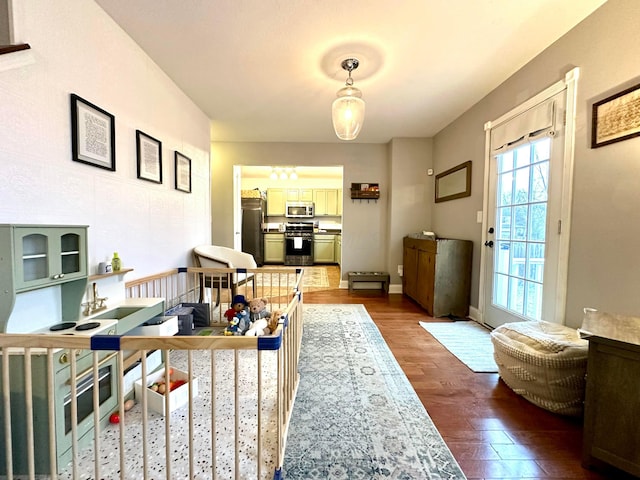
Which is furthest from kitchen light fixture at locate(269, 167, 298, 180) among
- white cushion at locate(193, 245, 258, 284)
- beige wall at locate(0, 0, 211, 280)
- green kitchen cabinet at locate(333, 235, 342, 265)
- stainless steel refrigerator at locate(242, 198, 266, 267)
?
beige wall at locate(0, 0, 211, 280)

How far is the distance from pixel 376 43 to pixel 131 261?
2469 mm

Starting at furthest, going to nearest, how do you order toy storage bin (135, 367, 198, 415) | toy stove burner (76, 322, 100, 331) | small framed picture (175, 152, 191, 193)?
1. small framed picture (175, 152, 191, 193)
2. toy storage bin (135, 367, 198, 415)
3. toy stove burner (76, 322, 100, 331)

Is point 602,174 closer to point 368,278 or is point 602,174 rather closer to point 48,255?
point 368,278

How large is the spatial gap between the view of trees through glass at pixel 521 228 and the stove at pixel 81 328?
9.68 ft

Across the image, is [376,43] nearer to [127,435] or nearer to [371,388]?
[371,388]

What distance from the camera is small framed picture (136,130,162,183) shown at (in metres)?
2.14

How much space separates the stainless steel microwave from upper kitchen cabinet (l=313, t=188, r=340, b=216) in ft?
0.65

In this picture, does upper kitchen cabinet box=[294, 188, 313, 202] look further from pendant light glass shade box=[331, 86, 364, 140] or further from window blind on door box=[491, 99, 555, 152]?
pendant light glass shade box=[331, 86, 364, 140]

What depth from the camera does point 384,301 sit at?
12.8 feet

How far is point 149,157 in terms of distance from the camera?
89.2 inches

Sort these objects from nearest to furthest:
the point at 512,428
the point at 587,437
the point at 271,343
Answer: the point at 271,343 → the point at 587,437 → the point at 512,428

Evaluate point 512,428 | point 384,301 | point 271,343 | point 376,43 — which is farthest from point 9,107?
point 384,301

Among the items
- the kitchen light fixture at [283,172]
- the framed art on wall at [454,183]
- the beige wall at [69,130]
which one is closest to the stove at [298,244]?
the kitchen light fixture at [283,172]

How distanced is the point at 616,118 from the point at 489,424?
74.8 inches
